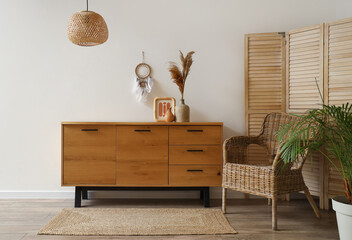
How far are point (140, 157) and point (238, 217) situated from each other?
1074 millimetres

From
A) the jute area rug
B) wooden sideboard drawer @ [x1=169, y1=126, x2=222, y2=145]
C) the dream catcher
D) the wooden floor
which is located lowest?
the wooden floor

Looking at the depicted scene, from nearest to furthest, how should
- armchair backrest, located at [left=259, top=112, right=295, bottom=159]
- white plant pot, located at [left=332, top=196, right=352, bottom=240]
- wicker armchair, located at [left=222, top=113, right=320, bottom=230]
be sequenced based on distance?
white plant pot, located at [left=332, top=196, right=352, bottom=240], wicker armchair, located at [left=222, top=113, right=320, bottom=230], armchair backrest, located at [left=259, top=112, right=295, bottom=159]

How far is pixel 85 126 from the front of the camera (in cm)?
320

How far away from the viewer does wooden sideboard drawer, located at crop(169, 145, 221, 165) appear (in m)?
A: 3.22

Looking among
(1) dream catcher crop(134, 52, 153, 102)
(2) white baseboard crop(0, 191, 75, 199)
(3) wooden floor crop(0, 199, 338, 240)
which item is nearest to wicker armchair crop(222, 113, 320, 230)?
(3) wooden floor crop(0, 199, 338, 240)

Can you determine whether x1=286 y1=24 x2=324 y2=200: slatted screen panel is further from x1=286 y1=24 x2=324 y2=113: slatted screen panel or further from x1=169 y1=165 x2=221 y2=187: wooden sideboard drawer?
x1=169 y1=165 x2=221 y2=187: wooden sideboard drawer

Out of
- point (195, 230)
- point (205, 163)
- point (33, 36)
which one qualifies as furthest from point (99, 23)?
point (195, 230)

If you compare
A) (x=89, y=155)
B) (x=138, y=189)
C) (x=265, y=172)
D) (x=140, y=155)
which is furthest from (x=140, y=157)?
(x=265, y=172)

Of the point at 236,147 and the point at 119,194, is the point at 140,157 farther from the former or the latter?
the point at 236,147

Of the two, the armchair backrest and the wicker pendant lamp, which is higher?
the wicker pendant lamp

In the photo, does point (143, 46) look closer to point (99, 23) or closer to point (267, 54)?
point (99, 23)

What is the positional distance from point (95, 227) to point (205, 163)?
1.19m

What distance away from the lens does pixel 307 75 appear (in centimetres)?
333

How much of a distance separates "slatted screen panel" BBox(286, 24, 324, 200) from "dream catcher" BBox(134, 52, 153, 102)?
149 cm
